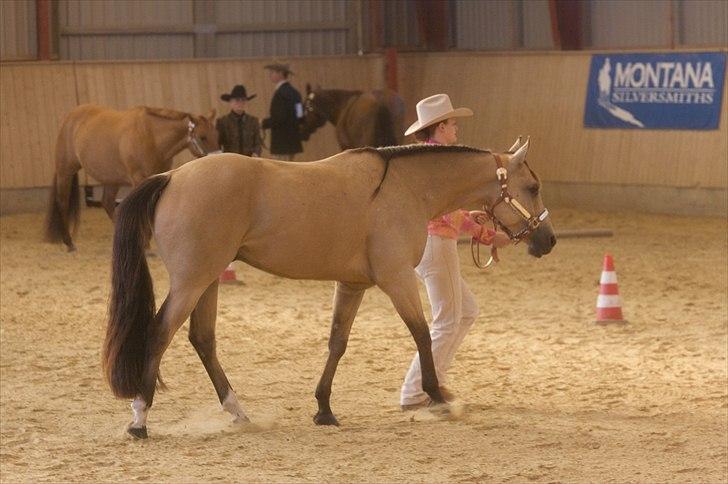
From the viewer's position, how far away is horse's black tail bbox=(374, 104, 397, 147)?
55.8ft

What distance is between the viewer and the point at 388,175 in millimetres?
7414

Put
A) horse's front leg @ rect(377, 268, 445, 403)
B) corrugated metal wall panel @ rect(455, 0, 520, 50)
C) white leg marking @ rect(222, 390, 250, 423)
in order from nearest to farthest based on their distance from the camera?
horse's front leg @ rect(377, 268, 445, 403) → white leg marking @ rect(222, 390, 250, 423) → corrugated metal wall panel @ rect(455, 0, 520, 50)

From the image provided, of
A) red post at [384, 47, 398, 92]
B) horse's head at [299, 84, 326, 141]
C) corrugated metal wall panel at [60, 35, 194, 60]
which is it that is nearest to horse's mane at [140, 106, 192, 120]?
horse's head at [299, 84, 326, 141]

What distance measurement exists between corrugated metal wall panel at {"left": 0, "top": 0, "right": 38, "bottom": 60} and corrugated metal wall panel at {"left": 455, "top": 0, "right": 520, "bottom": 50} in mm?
6202

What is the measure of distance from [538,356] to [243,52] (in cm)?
1167

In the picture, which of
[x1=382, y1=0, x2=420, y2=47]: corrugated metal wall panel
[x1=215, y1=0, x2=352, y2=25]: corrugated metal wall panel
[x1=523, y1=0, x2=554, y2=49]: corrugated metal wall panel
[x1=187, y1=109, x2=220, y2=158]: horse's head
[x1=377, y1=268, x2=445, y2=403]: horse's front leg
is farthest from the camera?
[x1=382, y1=0, x2=420, y2=47]: corrugated metal wall panel

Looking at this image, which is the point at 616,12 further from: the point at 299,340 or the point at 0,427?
the point at 0,427

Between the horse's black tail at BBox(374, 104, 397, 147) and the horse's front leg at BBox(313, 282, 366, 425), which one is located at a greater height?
the horse's black tail at BBox(374, 104, 397, 147)

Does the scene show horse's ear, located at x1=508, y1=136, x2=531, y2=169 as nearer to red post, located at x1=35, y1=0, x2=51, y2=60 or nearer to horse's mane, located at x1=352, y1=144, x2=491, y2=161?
horse's mane, located at x1=352, y1=144, x2=491, y2=161

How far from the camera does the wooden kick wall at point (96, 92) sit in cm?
1773

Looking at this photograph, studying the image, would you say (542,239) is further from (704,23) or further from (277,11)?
(277,11)

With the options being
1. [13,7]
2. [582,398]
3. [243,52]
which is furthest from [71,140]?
[582,398]

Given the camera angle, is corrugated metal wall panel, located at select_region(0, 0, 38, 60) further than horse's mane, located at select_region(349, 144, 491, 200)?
Yes

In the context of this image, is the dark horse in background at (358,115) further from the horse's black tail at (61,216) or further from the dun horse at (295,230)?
Result: the dun horse at (295,230)
